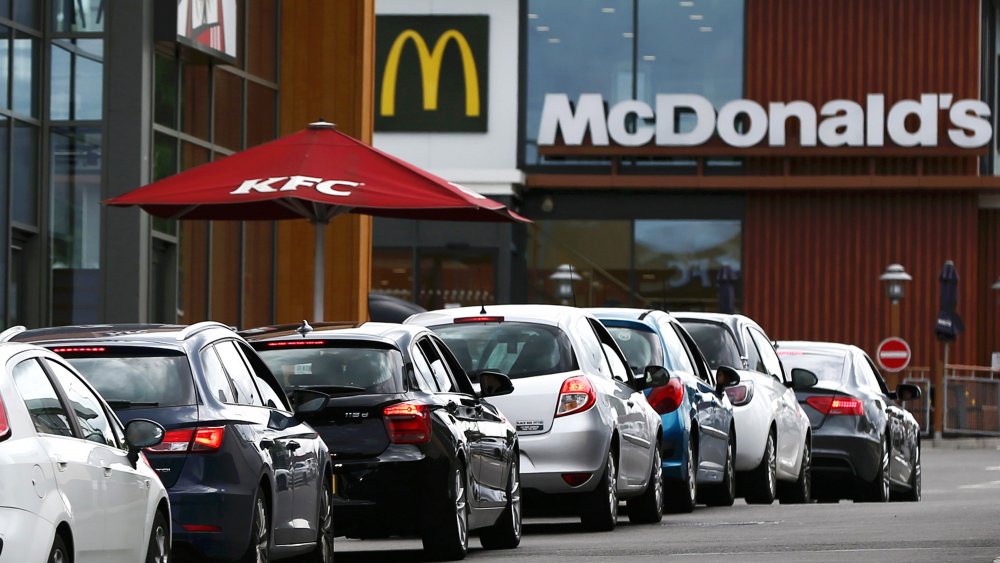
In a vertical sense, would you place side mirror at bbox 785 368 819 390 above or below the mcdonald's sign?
below

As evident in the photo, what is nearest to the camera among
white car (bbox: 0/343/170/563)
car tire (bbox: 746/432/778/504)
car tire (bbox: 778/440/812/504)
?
white car (bbox: 0/343/170/563)

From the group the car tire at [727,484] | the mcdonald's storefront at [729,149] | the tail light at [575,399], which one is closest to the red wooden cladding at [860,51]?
the mcdonald's storefront at [729,149]

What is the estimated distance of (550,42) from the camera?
43500 millimetres

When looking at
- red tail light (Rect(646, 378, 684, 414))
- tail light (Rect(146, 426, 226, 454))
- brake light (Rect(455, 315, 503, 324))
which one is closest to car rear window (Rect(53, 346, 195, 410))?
tail light (Rect(146, 426, 226, 454))

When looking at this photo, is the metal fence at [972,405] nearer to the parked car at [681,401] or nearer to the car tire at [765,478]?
the car tire at [765,478]

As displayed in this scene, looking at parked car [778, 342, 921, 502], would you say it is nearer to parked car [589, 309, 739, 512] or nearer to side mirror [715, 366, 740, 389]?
side mirror [715, 366, 740, 389]

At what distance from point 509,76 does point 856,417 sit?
2328 centimetres

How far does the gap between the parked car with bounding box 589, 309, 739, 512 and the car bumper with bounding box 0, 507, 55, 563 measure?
9390 millimetres

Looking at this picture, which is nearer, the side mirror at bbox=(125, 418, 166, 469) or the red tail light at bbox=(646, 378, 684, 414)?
the side mirror at bbox=(125, 418, 166, 469)

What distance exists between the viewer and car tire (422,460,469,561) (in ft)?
38.4

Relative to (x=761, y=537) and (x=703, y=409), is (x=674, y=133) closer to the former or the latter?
(x=703, y=409)

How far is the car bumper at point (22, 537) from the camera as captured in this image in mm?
6879

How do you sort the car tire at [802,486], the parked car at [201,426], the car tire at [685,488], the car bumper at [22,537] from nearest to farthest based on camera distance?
the car bumper at [22,537], the parked car at [201,426], the car tire at [685,488], the car tire at [802,486]

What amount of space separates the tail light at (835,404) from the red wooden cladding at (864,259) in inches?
876
